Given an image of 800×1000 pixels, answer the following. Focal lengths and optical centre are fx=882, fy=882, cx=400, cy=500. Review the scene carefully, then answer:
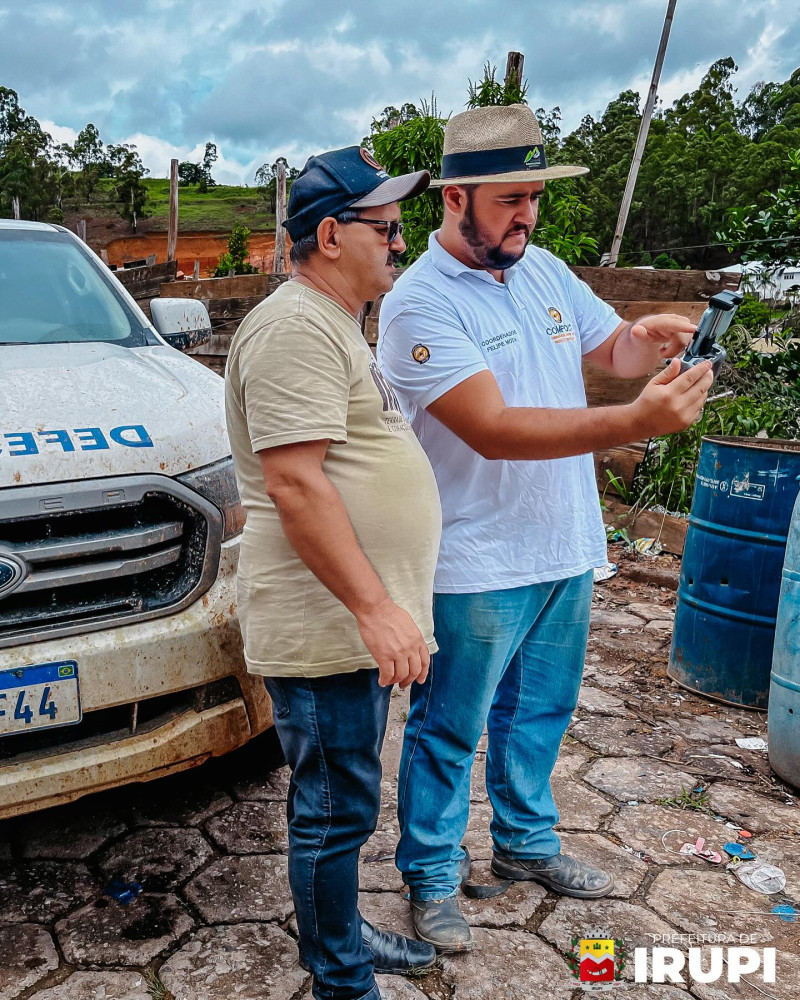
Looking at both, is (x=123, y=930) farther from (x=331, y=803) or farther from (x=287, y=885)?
(x=331, y=803)

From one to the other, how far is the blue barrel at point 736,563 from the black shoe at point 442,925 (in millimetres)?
2045

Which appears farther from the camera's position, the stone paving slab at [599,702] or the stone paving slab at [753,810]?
the stone paving slab at [599,702]

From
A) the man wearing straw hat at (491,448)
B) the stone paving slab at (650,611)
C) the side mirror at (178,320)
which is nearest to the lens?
the man wearing straw hat at (491,448)

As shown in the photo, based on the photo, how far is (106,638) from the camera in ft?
7.15

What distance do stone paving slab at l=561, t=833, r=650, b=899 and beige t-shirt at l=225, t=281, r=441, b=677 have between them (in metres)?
1.23

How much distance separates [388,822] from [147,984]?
97cm

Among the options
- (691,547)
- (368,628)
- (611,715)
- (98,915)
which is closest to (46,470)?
(368,628)

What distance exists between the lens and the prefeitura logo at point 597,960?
213 cm

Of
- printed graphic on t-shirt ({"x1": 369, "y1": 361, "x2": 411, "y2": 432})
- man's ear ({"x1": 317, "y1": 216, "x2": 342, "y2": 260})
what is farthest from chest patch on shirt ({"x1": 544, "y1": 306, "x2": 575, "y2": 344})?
man's ear ({"x1": 317, "y1": 216, "x2": 342, "y2": 260})

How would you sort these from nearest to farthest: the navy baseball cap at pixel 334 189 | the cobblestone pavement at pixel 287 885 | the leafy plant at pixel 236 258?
the navy baseball cap at pixel 334 189, the cobblestone pavement at pixel 287 885, the leafy plant at pixel 236 258

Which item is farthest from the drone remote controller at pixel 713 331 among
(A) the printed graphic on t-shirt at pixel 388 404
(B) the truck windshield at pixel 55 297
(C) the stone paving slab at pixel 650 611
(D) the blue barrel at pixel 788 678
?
(C) the stone paving slab at pixel 650 611

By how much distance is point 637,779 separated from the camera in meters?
3.18

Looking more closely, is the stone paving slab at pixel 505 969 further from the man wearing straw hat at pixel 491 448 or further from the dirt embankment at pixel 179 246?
the dirt embankment at pixel 179 246

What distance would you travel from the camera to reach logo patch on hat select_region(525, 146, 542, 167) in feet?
7.09
